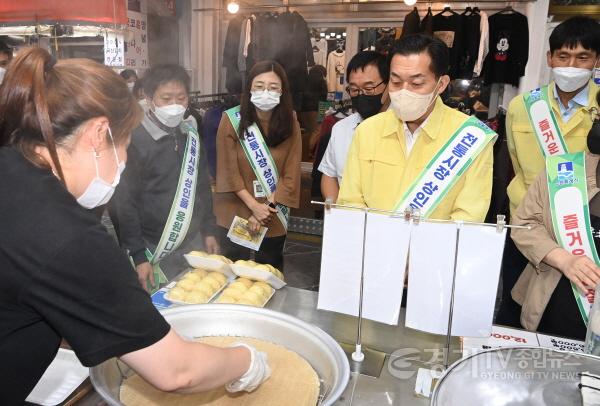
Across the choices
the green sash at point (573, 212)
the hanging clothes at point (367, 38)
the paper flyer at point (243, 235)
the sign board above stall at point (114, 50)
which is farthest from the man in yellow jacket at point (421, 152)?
the hanging clothes at point (367, 38)

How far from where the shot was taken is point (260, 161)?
2.78 metres

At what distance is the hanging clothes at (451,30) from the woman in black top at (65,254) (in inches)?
185

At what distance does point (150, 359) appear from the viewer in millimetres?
839

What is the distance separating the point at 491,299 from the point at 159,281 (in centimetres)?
156

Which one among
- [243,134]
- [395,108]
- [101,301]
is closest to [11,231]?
[101,301]

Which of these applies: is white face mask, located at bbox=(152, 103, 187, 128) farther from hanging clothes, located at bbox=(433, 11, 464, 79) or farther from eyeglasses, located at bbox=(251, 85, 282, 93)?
hanging clothes, located at bbox=(433, 11, 464, 79)

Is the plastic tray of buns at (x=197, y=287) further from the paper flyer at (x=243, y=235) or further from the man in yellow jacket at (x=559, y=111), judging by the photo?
the man in yellow jacket at (x=559, y=111)

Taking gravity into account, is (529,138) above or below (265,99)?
below

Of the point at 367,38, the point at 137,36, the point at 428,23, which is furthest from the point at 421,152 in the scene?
the point at 367,38

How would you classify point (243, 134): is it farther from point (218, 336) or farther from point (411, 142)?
point (218, 336)

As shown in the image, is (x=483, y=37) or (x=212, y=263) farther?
(x=483, y=37)

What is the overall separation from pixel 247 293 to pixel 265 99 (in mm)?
1491

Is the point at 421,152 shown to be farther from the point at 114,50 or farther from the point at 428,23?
the point at 428,23

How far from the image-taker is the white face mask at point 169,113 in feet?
7.68
